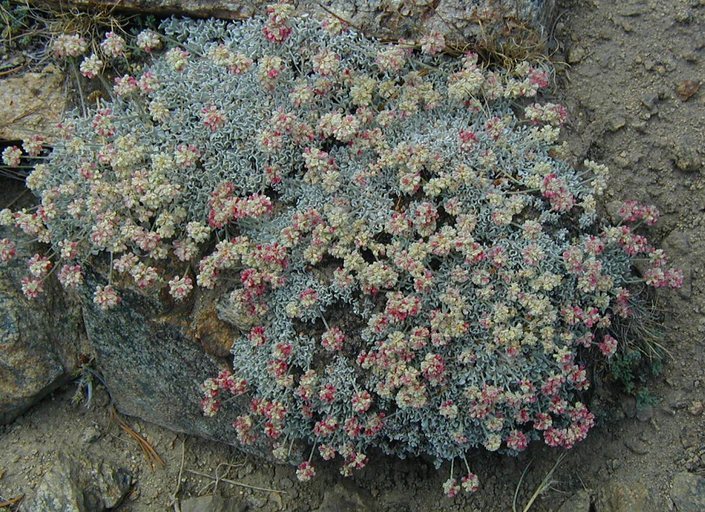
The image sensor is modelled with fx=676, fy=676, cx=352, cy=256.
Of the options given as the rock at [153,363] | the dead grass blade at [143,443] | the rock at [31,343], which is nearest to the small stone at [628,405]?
the rock at [153,363]

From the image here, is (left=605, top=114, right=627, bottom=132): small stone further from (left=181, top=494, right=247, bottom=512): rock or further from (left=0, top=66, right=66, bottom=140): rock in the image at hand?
(left=0, top=66, right=66, bottom=140): rock

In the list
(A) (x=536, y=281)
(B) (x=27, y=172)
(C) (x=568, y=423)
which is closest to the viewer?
(A) (x=536, y=281)

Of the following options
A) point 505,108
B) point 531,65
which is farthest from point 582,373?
point 531,65

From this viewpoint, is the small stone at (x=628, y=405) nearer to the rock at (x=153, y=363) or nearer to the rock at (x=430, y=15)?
the rock at (x=153, y=363)

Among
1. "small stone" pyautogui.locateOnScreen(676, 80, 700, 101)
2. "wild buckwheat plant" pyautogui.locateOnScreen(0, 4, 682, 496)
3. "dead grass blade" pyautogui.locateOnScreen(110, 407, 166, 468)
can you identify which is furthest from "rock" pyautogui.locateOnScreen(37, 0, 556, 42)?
"dead grass blade" pyautogui.locateOnScreen(110, 407, 166, 468)

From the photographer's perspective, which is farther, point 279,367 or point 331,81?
point 331,81

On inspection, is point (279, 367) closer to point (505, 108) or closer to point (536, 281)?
point (536, 281)

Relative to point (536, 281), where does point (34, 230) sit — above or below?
below
